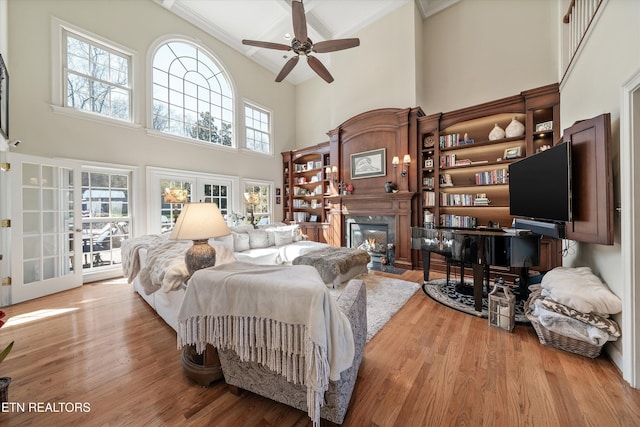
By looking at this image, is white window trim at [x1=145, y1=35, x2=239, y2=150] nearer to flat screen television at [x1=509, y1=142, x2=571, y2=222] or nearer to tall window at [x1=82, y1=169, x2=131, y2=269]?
tall window at [x1=82, y1=169, x2=131, y2=269]

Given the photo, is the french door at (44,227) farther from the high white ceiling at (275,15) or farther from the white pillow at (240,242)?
the high white ceiling at (275,15)

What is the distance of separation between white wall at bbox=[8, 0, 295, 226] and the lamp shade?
339 cm

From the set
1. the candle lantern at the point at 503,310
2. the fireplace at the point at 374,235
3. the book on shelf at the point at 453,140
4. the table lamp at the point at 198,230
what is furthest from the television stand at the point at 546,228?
the table lamp at the point at 198,230

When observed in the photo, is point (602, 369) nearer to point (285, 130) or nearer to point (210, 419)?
point (210, 419)

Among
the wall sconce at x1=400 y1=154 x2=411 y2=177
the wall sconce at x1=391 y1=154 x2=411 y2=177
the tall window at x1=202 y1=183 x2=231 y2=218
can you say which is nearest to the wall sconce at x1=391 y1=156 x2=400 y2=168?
the wall sconce at x1=391 y1=154 x2=411 y2=177

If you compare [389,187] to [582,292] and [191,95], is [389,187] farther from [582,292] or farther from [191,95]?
[191,95]

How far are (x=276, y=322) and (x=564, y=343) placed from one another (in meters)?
2.41

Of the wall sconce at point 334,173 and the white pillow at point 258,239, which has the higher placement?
the wall sconce at point 334,173

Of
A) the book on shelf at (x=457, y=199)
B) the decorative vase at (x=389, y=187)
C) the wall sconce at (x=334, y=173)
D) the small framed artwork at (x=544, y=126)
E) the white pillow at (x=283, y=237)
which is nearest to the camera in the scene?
the small framed artwork at (x=544, y=126)

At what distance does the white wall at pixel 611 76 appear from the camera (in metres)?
1.58

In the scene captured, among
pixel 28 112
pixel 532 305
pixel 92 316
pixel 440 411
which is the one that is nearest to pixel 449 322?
pixel 532 305

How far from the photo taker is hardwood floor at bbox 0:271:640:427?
1.35 metres

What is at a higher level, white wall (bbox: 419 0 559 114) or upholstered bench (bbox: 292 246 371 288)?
white wall (bbox: 419 0 559 114)

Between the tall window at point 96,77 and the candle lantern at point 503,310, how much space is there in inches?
237
